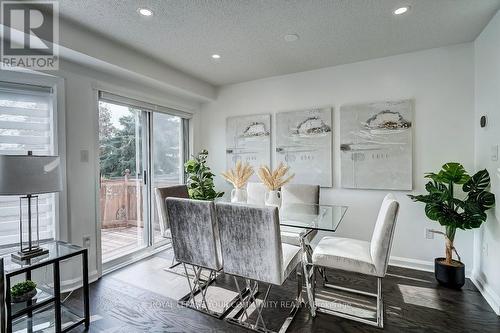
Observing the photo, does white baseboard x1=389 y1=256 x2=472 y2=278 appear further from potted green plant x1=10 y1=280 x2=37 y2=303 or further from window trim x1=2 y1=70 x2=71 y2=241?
window trim x1=2 y1=70 x2=71 y2=241

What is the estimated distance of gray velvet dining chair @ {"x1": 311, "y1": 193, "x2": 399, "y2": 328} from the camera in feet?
6.31

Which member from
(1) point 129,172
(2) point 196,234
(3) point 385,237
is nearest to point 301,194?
(3) point 385,237

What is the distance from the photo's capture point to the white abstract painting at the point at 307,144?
11.2 ft

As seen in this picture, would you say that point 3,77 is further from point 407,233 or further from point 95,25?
point 407,233

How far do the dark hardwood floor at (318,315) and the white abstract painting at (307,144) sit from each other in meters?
1.33

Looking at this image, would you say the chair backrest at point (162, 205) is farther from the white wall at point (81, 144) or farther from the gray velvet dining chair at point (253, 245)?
the gray velvet dining chair at point (253, 245)

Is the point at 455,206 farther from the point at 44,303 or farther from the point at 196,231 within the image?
the point at 44,303

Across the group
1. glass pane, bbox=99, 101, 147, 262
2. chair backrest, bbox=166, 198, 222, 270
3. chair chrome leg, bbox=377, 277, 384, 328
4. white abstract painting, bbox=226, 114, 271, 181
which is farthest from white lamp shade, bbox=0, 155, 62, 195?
chair chrome leg, bbox=377, 277, 384, 328

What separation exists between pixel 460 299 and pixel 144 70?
409cm

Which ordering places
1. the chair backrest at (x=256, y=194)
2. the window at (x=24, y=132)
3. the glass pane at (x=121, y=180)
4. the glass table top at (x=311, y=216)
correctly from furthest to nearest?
the chair backrest at (x=256, y=194) → the glass pane at (x=121, y=180) → the window at (x=24, y=132) → the glass table top at (x=311, y=216)

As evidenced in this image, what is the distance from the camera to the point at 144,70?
300 cm

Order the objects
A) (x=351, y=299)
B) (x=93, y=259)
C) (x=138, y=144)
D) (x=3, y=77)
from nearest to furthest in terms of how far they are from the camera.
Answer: (x=3, y=77), (x=351, y=299), (x=93, y=259), (x=138, y=144)

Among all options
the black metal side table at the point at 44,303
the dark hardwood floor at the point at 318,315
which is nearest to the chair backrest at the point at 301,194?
the dark hardwood floor at the point at 318,315

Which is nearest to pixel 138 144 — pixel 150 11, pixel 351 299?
pixel 150 11
